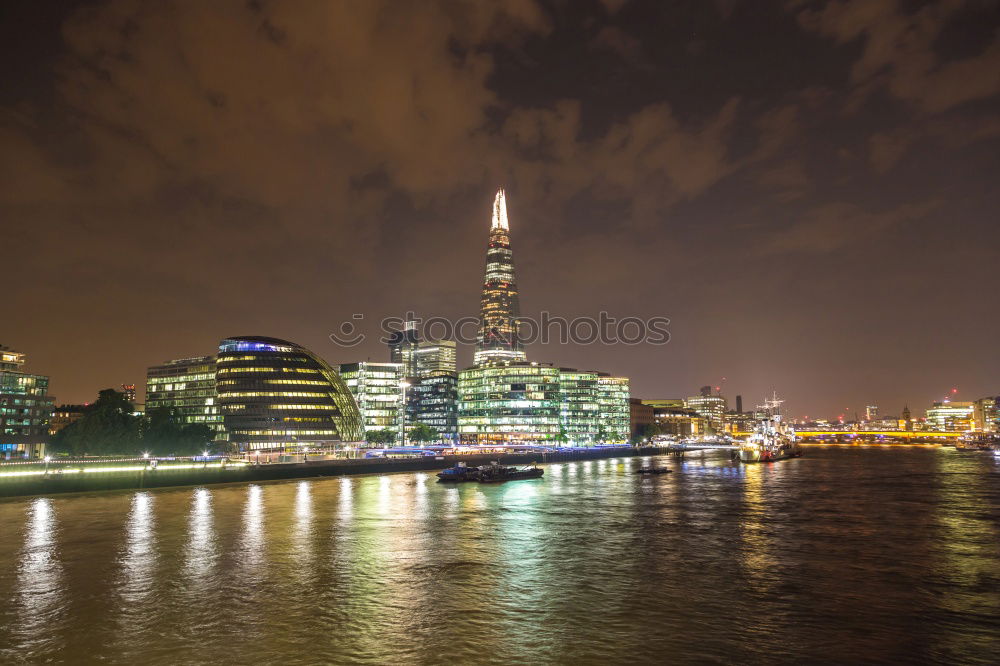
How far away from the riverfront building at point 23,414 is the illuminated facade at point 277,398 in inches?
1508

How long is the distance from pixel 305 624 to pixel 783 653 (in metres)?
17.4

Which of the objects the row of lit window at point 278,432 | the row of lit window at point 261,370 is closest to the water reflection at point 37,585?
the row of lit window at point 278,432

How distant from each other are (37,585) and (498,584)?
869 inches

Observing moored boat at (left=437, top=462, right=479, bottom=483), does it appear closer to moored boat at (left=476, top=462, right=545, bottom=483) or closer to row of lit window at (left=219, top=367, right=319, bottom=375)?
moored boat at (left=476, top=462, right=545, bottom=483)

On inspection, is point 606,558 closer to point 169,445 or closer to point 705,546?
point 705,546

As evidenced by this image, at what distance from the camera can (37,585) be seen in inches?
1226

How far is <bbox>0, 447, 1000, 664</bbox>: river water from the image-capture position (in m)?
22.7

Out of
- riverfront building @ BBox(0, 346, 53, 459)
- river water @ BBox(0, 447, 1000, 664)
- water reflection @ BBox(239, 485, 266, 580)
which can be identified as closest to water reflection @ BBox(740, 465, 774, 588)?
river water @ BBox(0, 447, 1000, 664)

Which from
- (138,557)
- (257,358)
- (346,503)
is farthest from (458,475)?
(257,358)

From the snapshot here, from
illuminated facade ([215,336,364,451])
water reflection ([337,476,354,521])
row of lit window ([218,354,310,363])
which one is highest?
row of lit window ([218,354,310,363])

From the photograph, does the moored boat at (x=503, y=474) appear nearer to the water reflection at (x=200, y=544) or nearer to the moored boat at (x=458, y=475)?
the moored boat at (x=458, y=475)

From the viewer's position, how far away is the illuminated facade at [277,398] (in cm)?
16500

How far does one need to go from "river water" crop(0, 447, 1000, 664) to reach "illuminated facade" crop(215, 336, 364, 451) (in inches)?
4137

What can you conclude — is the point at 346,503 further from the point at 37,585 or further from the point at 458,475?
the point at 458,475
